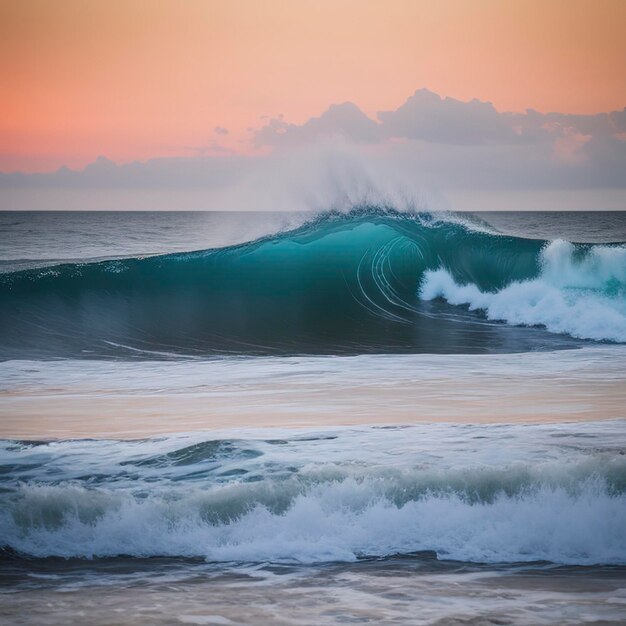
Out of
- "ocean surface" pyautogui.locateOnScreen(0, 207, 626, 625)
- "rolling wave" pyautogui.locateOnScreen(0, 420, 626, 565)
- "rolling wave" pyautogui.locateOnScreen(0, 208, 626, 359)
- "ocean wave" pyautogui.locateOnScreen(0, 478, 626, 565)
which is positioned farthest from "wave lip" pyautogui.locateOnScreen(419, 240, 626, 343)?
"ocean wave" pyautogui.locateOnScreen(0, 478, 626, 565)

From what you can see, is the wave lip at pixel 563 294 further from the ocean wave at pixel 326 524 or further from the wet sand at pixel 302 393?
the ocean wave at pixel 326 524

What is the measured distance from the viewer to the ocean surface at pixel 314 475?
3596 mm

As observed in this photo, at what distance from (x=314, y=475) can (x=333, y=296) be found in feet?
35.6

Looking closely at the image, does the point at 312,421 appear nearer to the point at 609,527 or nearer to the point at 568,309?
the point at 609,527

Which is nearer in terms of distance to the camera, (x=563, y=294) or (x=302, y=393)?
(x=302, y=393)

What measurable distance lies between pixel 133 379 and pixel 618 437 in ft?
17.3

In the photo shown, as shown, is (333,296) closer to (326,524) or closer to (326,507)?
(326,507)

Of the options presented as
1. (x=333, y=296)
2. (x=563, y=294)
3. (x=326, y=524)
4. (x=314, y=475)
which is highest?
(x=563, y=294)

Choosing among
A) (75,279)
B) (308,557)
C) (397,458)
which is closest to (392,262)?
(75,279)

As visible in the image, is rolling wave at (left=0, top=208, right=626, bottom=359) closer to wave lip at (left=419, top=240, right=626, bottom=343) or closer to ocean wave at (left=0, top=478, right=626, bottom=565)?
wave lip at (left=419, top=240, right=626, bottom=343)

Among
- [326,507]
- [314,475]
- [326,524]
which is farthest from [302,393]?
[326,524]

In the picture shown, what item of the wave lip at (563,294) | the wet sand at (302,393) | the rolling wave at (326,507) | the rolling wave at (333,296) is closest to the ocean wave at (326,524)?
the rolling wave at (326,507)

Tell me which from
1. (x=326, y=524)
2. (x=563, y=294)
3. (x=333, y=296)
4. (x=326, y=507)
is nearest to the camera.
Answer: (x=326, y=524)

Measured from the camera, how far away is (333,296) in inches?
608
